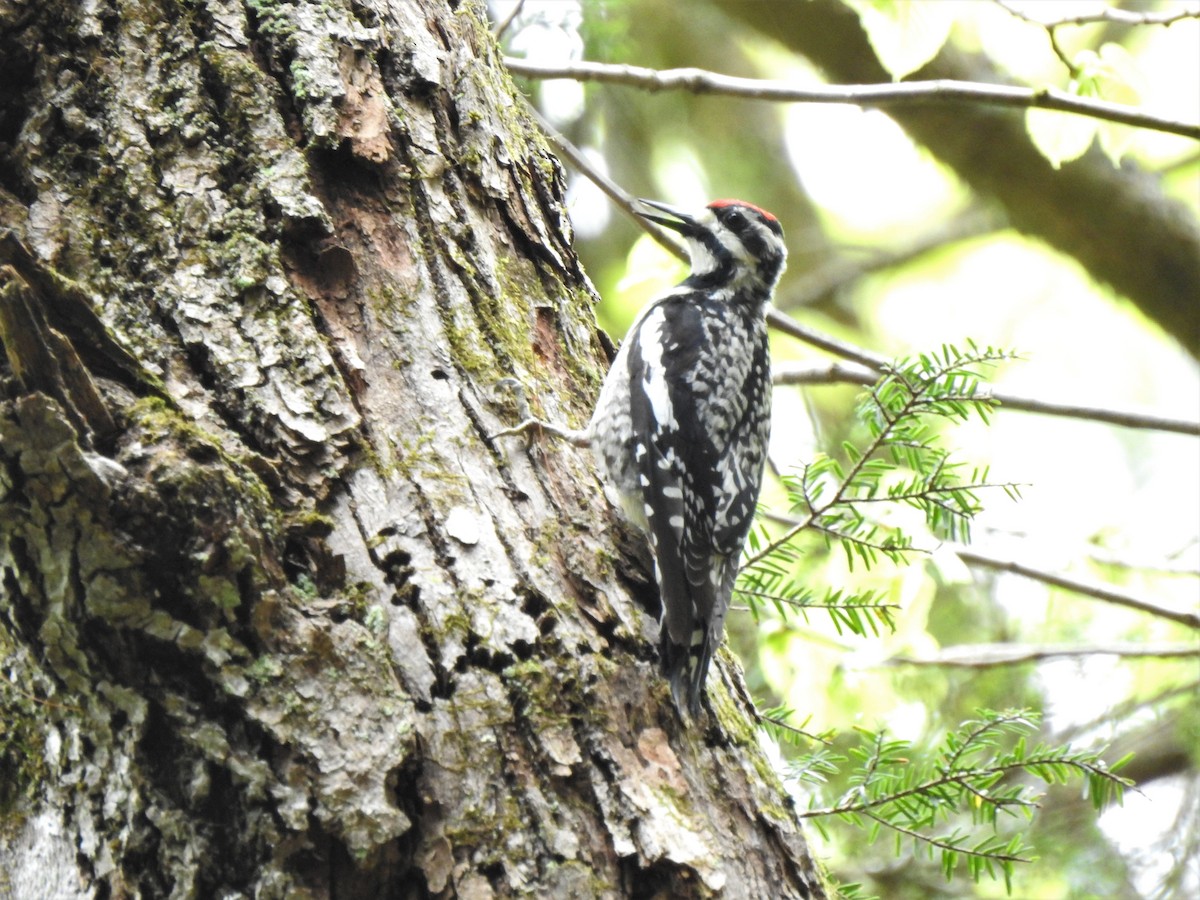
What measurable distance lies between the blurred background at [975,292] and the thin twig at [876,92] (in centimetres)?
6

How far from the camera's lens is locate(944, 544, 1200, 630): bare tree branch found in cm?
353

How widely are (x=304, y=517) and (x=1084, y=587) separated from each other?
8.54ft

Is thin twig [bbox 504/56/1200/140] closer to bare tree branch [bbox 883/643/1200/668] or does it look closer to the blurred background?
the blurred background

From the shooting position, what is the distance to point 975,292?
8586 millimetres

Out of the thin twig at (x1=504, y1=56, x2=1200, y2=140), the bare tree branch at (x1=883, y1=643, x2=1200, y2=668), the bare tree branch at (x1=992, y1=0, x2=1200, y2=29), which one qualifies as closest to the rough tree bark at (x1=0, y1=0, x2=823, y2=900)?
the thin twig at (x1=504, y1=56, x2=1200, y2=140)

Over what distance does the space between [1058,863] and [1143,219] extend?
2.82m

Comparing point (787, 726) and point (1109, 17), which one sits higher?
point (1109, 17)

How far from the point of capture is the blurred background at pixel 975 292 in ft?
12.1

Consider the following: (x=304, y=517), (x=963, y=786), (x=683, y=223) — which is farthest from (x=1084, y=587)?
(x=304, y=517)

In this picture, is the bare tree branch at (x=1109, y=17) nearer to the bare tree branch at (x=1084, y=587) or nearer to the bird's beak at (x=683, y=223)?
the bird's beak at (x=683, y=223)

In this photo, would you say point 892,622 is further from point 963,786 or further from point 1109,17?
point 1109,17

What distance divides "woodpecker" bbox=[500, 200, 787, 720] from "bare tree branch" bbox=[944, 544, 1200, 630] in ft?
2.51

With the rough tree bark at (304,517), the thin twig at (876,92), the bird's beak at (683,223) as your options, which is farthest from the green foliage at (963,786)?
the bird's beak at (683,223)

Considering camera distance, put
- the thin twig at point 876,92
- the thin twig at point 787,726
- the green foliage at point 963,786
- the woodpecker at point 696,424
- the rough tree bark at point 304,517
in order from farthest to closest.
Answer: the thin twig at point 876,92 < the thin twig at point 787,726 < the green foliage at point 963,786 < the woodpecker at point 696,424 < the rough tree bark at point 304,517
